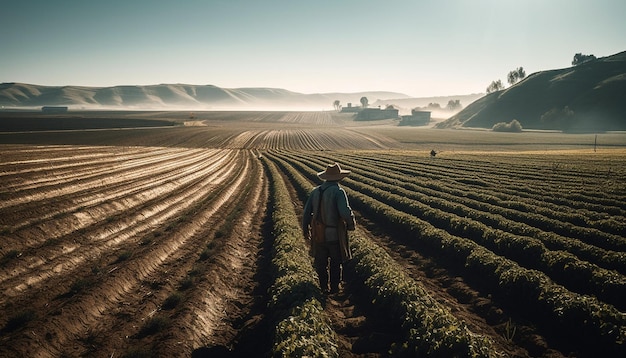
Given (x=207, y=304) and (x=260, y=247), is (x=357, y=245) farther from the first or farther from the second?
(x=207, y=304)

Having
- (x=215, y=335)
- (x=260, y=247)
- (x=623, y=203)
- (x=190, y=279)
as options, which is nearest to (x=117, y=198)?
(x=260, y=247)

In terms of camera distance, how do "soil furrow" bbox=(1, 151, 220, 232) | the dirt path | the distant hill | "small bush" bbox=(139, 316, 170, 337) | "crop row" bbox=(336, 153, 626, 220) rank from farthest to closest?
the distant hill → "crop row" bbox=(336, 153, 626, 220) → "soil furrow" bbox=(1, 151, 220, 232) → "small bush" bbox=(139, 316, 170, 337) → the dirt path

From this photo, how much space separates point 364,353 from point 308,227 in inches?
127

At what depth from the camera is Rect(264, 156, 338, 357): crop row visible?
5656 mm

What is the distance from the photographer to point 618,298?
823 cm

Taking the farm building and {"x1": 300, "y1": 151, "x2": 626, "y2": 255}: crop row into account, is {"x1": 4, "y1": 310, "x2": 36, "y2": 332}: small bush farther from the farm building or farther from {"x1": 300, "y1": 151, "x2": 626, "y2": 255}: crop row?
the farm building

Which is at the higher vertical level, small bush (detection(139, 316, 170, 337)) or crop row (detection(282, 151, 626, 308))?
crop row (detection(282, 151, 626, 308))

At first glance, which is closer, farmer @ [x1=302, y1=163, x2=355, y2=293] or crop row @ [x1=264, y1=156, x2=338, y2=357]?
crop row @ [x1=264, y1=156, x2=338, y2=357]

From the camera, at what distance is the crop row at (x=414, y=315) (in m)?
5.82

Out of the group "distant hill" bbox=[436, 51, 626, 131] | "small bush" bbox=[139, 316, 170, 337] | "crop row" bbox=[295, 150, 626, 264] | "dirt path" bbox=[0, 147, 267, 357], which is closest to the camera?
"dirt path" bbox=[0, 147, 267, 357]

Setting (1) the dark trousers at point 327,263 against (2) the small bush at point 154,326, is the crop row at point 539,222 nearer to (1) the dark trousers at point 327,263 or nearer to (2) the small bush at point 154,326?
(1) the dark trousers at point 327,263

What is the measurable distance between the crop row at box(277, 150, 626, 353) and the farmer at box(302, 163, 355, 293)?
452 centimetres

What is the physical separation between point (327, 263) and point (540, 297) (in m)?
5.13

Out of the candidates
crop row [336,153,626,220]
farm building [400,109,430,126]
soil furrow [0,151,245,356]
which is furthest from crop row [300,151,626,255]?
farm building [400,109,430,126]
